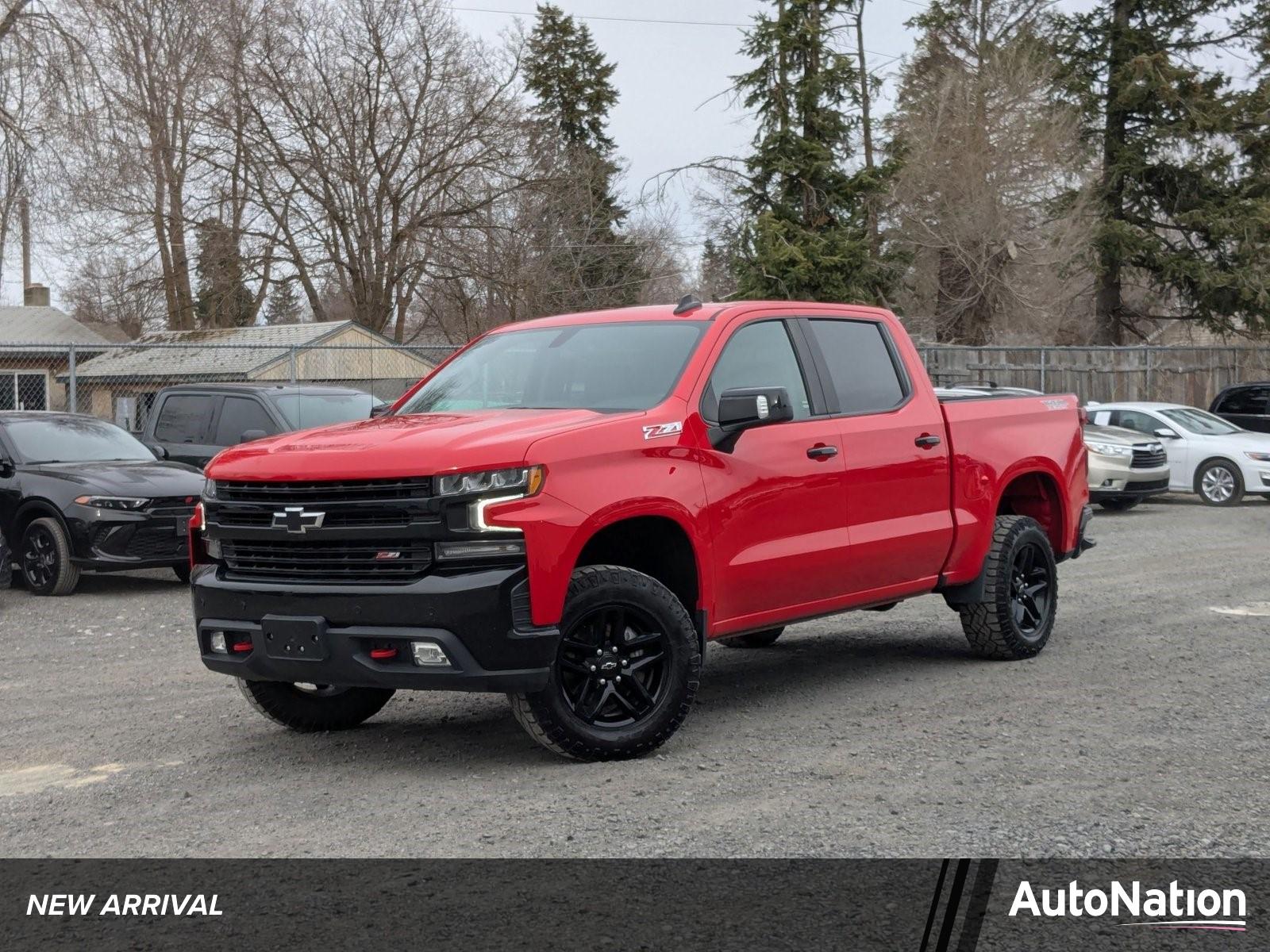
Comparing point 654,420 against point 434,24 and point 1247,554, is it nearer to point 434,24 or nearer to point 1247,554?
point 1247,554

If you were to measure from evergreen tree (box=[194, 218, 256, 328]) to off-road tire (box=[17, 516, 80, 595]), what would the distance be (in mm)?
25859

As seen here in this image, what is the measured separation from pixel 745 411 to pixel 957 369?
82.1 ft

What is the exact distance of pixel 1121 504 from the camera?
22156 mm

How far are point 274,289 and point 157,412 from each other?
26.0 meters

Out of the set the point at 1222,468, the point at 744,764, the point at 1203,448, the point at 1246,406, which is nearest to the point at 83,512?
the point at 744,764

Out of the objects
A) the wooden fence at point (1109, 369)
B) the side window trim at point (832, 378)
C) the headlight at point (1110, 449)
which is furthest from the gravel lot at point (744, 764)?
the wooden fence at point (1109, 369)

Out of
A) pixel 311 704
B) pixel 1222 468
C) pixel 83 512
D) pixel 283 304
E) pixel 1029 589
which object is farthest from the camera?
pixel 283 304

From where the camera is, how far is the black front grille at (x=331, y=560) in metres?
→ 6.12

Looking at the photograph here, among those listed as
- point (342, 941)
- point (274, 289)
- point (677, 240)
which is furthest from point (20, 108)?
point (677, 240)

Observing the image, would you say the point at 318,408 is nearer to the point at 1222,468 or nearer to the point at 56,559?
the point at 56,559

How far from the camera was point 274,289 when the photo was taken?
42000mm

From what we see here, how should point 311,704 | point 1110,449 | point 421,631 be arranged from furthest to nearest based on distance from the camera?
point 1110,449 < point 311,704 < point 421,631

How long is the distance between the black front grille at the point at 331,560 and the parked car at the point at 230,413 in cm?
890

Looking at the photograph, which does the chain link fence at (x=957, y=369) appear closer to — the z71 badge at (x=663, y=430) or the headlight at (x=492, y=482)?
the z71 badge at (x=663, y=430)
